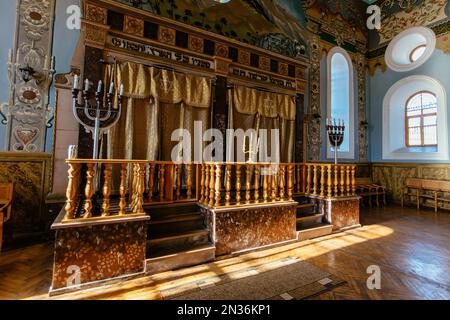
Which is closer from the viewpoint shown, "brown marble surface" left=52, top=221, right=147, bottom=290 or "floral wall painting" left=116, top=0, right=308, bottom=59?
"brown marble surface" left=52, top=221, right=147, bottom=290

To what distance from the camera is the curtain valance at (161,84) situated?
4012mm

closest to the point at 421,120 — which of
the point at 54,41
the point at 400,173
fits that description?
the point at 400,173

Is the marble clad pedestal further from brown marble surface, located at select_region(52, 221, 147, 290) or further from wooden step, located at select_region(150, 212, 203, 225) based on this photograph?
wooden step, located at select_region(150, 212, 203, 225)

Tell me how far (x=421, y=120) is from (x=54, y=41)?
10324mm

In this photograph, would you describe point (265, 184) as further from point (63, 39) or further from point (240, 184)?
point (63, 39)

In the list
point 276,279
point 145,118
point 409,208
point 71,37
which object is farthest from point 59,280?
point 409,208

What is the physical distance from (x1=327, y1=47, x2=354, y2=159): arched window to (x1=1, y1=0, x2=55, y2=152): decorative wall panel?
26.5ft

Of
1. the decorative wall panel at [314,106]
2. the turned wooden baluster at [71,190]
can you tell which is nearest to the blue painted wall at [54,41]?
the turned wooden baluster at [71,190]

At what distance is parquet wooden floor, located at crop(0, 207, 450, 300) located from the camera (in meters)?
2.22

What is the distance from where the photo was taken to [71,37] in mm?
4062

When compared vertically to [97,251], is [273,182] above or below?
above

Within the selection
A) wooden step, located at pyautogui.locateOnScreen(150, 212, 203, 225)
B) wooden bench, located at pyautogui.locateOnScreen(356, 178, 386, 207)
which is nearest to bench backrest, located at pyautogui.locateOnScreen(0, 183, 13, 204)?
wooden step, located at pyautogui.locateOnScreen(150, 212, 203, 225)

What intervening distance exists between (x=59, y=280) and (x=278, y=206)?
3.10m

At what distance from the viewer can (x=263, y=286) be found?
235 cm
